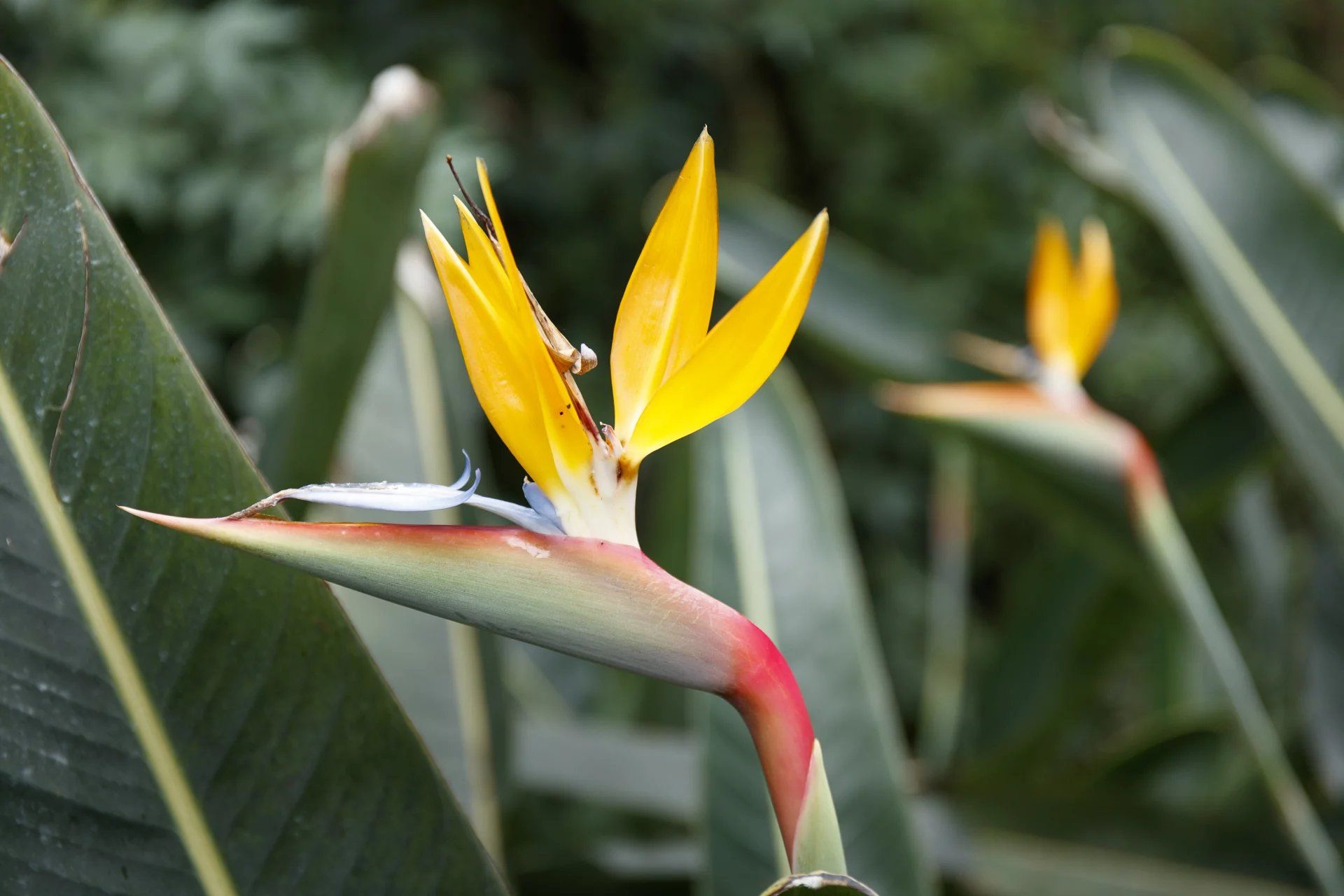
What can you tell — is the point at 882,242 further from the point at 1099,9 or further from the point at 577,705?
the point at 577,705

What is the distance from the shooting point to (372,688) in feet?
0.95

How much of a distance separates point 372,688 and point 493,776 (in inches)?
9.3

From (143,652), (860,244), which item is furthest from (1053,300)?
(860,244)

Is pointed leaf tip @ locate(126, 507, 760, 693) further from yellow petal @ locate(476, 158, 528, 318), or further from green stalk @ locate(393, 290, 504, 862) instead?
green stalk @ locate(393, 290, 504, 862)

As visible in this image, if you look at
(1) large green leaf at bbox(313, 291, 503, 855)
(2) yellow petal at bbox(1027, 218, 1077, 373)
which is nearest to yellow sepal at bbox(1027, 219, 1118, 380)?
(2) yellow petal at bbox(1027, 218, 1077, 373)

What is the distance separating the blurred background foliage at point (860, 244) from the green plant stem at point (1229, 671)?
1.7 inches

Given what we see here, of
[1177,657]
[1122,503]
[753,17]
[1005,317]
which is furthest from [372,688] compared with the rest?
[1005,317]

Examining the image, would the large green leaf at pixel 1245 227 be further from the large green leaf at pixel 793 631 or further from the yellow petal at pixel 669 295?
the yellow petal at pixel 669 295

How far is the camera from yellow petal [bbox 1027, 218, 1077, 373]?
1.88 ft

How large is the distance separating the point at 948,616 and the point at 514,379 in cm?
Answer: 93

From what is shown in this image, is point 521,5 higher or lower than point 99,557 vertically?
higher

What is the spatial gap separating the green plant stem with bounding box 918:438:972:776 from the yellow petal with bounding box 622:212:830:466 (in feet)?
2.54

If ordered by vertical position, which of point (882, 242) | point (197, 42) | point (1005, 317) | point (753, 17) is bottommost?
point (1005, 317)

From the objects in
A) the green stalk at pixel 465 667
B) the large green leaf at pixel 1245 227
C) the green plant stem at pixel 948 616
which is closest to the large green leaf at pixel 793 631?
the green stalk at pixel 465 667
